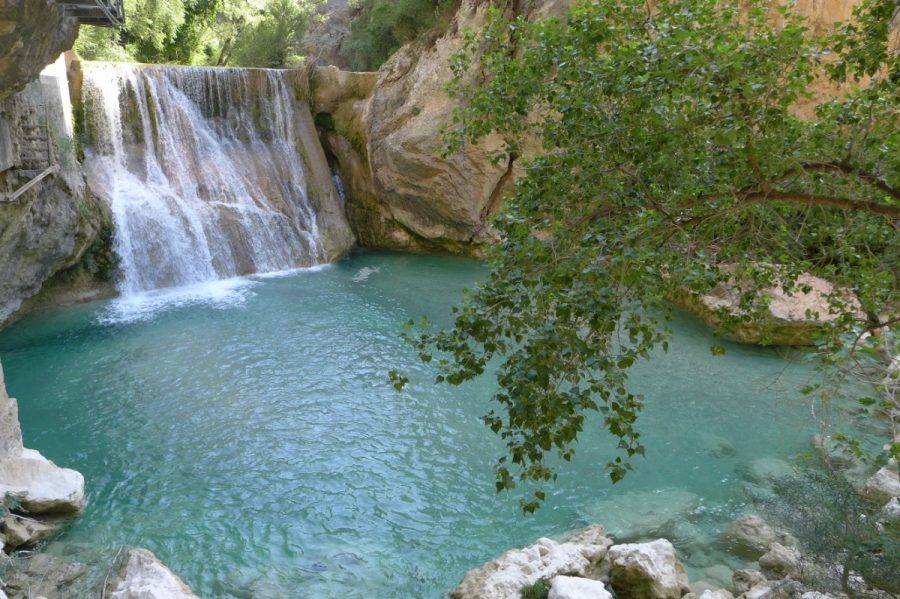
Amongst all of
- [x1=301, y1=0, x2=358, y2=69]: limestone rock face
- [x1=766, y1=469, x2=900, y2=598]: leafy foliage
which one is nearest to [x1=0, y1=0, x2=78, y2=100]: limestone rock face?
[x1=766, y1=469, x2=900, y2=598]: leafy foliage

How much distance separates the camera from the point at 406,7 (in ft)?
59.0

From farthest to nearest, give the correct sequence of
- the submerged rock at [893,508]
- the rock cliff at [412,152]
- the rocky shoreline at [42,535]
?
the rock cliff at [412,152]
the submerged rock at [893,508]
the rocky shoreline at [42,535]

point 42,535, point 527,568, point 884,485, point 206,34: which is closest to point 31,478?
point 42,535

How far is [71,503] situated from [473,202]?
38.8ft

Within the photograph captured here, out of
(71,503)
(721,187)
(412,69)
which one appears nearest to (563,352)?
(721,187)

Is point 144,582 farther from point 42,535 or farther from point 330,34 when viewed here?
point 330,34

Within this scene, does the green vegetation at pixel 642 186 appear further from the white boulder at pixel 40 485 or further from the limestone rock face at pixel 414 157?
the limestone rock face at pixel 414 157

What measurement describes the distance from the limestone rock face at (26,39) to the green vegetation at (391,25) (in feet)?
34.0

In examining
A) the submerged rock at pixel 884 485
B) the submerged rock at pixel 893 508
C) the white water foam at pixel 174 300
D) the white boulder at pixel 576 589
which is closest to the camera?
the white boulder at pixel 576 589

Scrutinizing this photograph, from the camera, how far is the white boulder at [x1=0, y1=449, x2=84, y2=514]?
584 cm

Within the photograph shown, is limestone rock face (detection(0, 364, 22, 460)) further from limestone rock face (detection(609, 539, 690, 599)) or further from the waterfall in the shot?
the waterfall

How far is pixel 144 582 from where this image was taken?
472 centimetres

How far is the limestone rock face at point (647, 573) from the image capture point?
195 inches

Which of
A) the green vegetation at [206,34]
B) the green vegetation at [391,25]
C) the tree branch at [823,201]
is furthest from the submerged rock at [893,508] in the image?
the green vegetation at [206,34]
